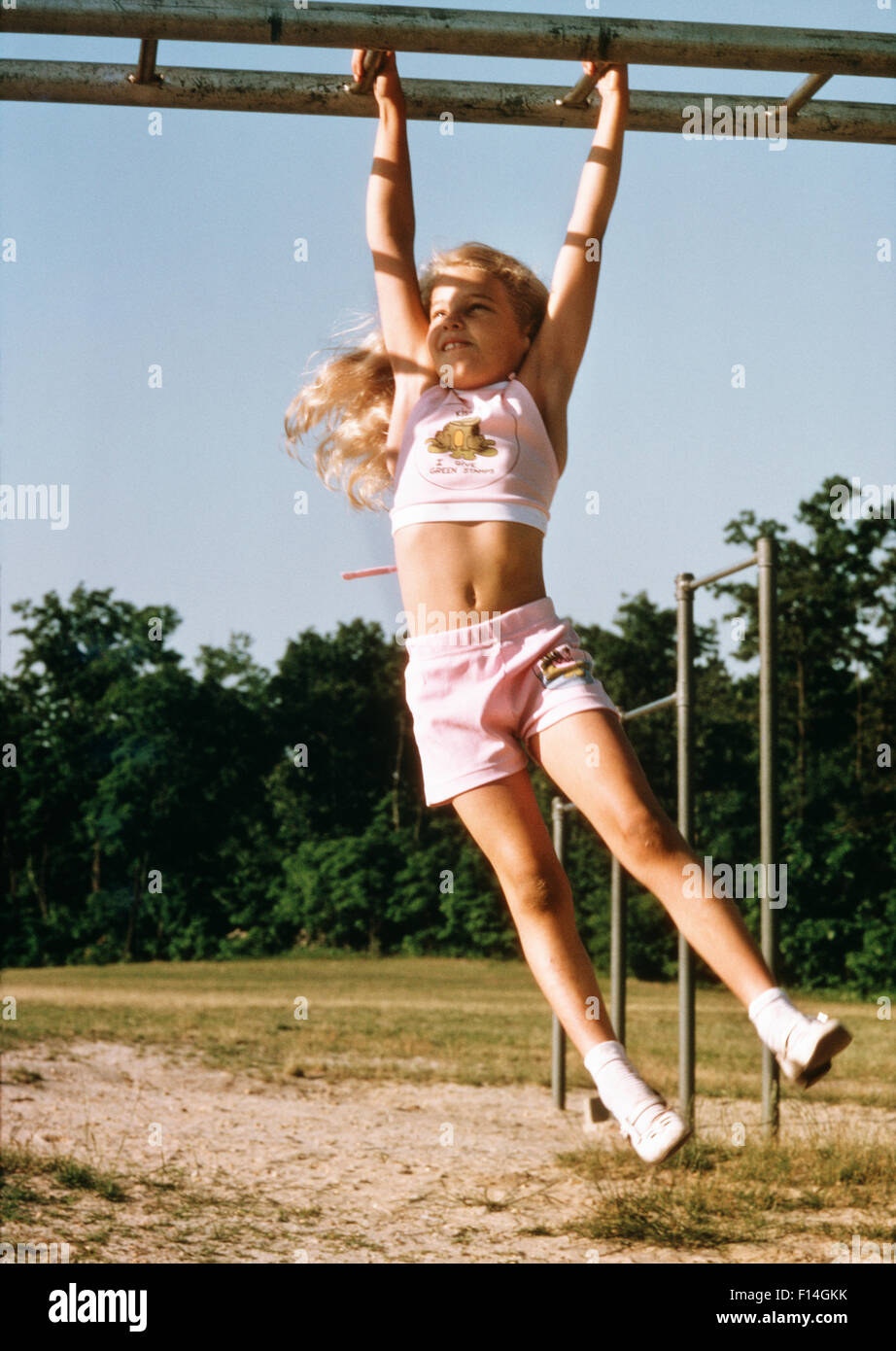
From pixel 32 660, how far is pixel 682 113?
42732mm

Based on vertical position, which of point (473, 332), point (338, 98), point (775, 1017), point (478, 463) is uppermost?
point (338, 98)

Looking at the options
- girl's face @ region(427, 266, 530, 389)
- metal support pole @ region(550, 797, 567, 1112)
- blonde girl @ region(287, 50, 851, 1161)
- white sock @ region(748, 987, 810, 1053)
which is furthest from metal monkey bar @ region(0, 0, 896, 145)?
metal support pole @ region(550, 797, 567, 1112)

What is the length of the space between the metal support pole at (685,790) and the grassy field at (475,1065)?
0.34 metres

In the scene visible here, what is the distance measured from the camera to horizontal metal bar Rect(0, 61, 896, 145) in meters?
3.28

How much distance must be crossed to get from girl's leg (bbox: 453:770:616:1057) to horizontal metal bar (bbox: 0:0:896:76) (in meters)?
1.41

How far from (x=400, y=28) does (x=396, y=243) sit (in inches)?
15.5

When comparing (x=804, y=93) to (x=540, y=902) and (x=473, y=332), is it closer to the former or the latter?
(x=473, y=332)

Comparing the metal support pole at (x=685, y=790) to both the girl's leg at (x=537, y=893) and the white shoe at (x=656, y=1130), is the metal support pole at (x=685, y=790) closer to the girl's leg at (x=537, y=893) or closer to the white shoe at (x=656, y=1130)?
the girl's leg at (x=537, y=893)

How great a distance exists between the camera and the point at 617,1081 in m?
2.28

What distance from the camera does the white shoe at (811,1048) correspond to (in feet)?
6.75

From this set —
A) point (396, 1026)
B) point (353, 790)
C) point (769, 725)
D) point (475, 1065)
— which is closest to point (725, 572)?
point (769, 725)

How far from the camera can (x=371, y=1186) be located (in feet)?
19.3

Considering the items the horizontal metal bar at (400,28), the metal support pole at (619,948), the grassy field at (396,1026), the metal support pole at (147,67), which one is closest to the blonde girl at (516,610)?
the horizontal metal bar at (400,28)
